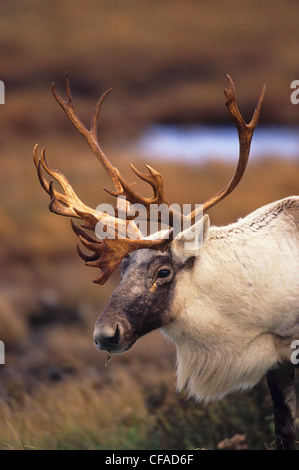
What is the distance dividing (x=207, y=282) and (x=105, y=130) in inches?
522

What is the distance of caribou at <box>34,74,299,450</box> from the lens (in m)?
3.31

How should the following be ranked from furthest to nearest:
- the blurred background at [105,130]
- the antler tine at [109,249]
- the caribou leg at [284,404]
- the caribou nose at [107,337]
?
the blurred background at [105,130] < the caribou leg at [284,404] < the antler tine at [109,249] < the caribou nose at [107,337]

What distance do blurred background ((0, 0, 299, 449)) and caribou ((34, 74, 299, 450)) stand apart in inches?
109

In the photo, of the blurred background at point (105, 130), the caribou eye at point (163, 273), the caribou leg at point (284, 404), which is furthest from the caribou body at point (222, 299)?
the blurred background at point (105, 130)

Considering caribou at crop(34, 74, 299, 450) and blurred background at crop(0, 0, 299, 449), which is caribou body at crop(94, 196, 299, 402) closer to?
caribou at crop(34, 74, 299, 450)

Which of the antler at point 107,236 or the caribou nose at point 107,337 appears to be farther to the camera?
the antler at point 107,236

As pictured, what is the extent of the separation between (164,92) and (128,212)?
582 inches

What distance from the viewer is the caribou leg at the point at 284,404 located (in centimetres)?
362

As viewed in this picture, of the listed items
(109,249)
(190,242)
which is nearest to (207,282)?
(190,242)

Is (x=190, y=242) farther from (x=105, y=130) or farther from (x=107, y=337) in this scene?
(x=105, y=130)

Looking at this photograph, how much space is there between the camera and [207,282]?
3.39 meters

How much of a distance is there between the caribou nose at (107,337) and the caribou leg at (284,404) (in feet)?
3.15

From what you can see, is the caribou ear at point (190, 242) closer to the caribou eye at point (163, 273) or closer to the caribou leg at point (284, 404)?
the caribou eye at point (163, 273)
